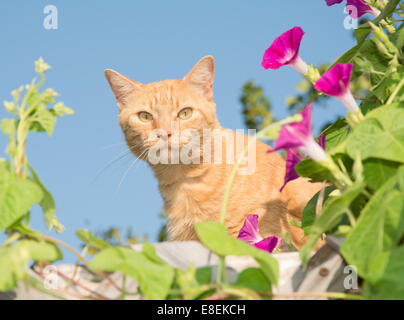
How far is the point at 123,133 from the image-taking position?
133 inches

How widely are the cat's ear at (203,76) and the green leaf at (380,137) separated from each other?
206 centimetres

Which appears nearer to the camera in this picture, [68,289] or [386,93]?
[68,289]

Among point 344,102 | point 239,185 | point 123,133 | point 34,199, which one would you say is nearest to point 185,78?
point 123,133

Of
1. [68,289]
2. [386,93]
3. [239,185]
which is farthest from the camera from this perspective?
[239,185]

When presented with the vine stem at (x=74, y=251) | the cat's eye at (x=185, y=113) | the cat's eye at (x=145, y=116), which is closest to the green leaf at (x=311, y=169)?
the vine stem at (x=74, y=251)

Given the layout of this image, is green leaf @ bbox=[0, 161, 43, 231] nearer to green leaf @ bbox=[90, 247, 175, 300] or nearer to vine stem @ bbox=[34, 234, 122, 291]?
vine stem @ bbox=[34, 234, 122, 291]

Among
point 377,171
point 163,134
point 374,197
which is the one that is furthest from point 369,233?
point 163,134

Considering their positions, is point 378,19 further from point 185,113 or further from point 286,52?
point 185,113

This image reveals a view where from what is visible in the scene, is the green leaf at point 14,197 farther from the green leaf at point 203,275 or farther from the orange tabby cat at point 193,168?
the orange tabby cat at point 193,168

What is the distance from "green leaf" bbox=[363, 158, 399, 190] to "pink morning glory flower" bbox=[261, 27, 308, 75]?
1.60ft

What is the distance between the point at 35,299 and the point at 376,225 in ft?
2.64

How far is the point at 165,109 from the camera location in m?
3.11

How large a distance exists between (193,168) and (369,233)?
7.32 feet
